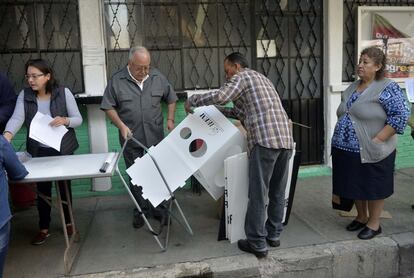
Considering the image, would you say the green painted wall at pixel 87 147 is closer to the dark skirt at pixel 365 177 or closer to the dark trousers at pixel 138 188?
the dark trousers at pixel 138 188

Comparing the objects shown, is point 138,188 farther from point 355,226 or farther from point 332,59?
point 332,59

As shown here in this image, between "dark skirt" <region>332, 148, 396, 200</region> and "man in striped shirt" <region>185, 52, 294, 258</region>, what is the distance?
647 millimetres

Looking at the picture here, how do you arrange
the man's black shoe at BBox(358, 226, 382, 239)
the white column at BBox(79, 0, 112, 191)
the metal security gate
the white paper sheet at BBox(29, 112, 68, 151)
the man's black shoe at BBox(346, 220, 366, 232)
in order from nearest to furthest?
the white paper sheet at BBox(29, 112, 68, 151), the man's black shoe at BBox(358, 226, 382, 239), the man's black shoe at BBox(346, 220, 366, 232), the white column at BBox(79, 0, 112, 191), the metal security gate

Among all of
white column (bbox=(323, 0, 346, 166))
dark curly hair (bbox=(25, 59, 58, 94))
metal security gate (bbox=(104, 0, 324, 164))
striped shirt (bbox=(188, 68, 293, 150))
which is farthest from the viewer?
white column (bbox=(323, 0, 346, 166))

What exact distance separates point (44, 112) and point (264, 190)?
1983mm

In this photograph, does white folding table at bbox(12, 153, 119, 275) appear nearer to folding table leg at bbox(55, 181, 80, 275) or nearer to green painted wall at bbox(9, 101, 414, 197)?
folding table leg at bbox(55, 181, 80, 275)

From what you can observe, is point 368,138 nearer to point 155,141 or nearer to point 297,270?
point 297,270

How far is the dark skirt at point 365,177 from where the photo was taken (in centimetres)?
371

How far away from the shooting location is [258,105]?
3316 mm

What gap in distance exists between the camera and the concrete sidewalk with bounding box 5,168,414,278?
336 centimetres

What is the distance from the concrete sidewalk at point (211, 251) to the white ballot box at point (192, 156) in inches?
19.1

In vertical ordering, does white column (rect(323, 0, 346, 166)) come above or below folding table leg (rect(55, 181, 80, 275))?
above

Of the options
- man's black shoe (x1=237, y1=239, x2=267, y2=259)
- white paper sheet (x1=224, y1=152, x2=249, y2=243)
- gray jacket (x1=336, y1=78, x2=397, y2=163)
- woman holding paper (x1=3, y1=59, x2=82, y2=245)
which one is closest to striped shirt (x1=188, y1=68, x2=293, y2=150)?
white paper sheet (x1=224, y1=152, x2=249, y2=243)

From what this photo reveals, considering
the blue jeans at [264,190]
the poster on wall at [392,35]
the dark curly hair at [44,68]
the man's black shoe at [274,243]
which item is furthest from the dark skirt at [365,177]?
the dark curly hair at [44,68]
